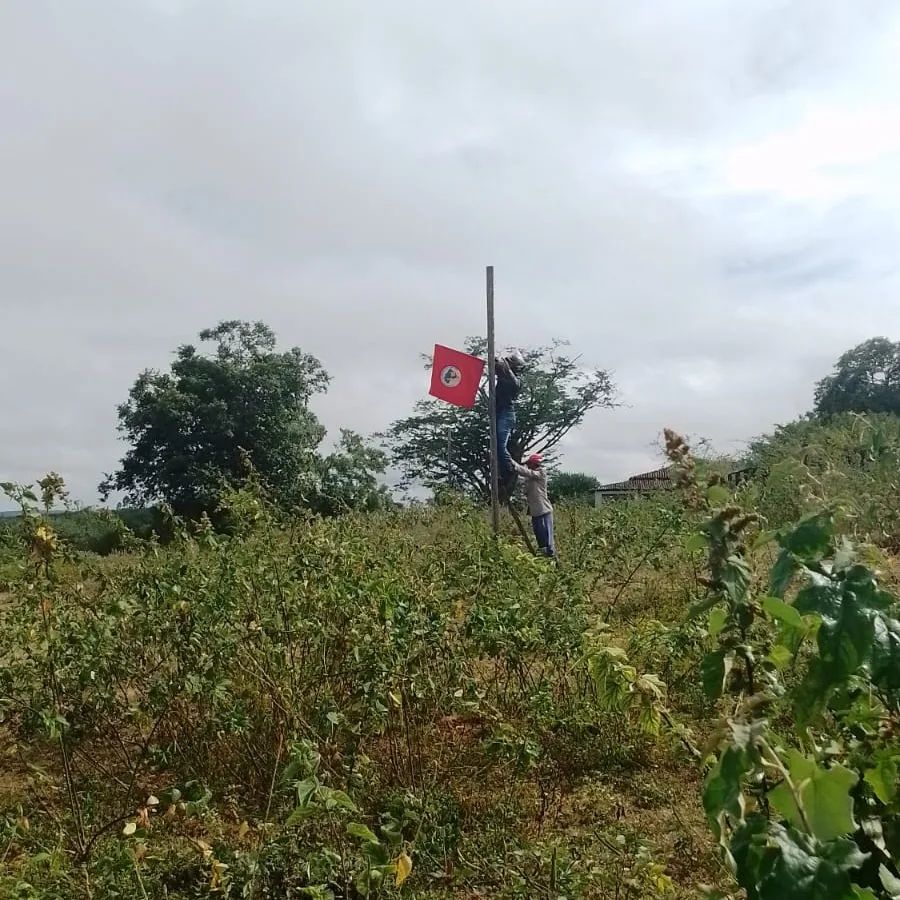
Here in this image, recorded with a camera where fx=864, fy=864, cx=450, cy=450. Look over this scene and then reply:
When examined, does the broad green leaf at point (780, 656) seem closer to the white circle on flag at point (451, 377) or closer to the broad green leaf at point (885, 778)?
the broad green leaf at point (885, 778)

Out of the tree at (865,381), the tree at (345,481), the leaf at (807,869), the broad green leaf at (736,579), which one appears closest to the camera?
the leaf at (807,869)

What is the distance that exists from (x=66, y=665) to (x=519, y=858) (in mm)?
1740

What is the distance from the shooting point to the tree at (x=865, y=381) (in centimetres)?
3067

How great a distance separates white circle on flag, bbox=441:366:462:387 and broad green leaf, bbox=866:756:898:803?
5.73m

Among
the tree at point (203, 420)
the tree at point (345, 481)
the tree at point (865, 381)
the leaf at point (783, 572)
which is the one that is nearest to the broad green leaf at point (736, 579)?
the leaf at point (783, 572)

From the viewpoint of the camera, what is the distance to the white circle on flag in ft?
22.3

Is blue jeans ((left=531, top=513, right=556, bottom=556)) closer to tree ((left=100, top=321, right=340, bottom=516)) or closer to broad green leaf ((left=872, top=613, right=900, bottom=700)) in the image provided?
broad green leaf ((left=872, top=613, right=900, bottom=700))

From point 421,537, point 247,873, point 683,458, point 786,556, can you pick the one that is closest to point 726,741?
point 786,556

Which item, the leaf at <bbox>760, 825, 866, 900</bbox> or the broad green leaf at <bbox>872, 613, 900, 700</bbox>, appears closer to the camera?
the leaf at <bbox>760, 825, 866, 900</bbox>

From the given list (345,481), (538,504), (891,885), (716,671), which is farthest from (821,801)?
(538,504)

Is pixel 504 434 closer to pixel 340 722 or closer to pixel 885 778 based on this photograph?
pixel 340 722

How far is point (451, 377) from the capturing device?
6.83 meters

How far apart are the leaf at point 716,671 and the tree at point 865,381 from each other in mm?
31859

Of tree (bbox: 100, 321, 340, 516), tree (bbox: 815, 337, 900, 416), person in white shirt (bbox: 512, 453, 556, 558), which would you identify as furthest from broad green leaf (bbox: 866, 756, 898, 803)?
tree (bbox: 815, 337, 900, 416)
